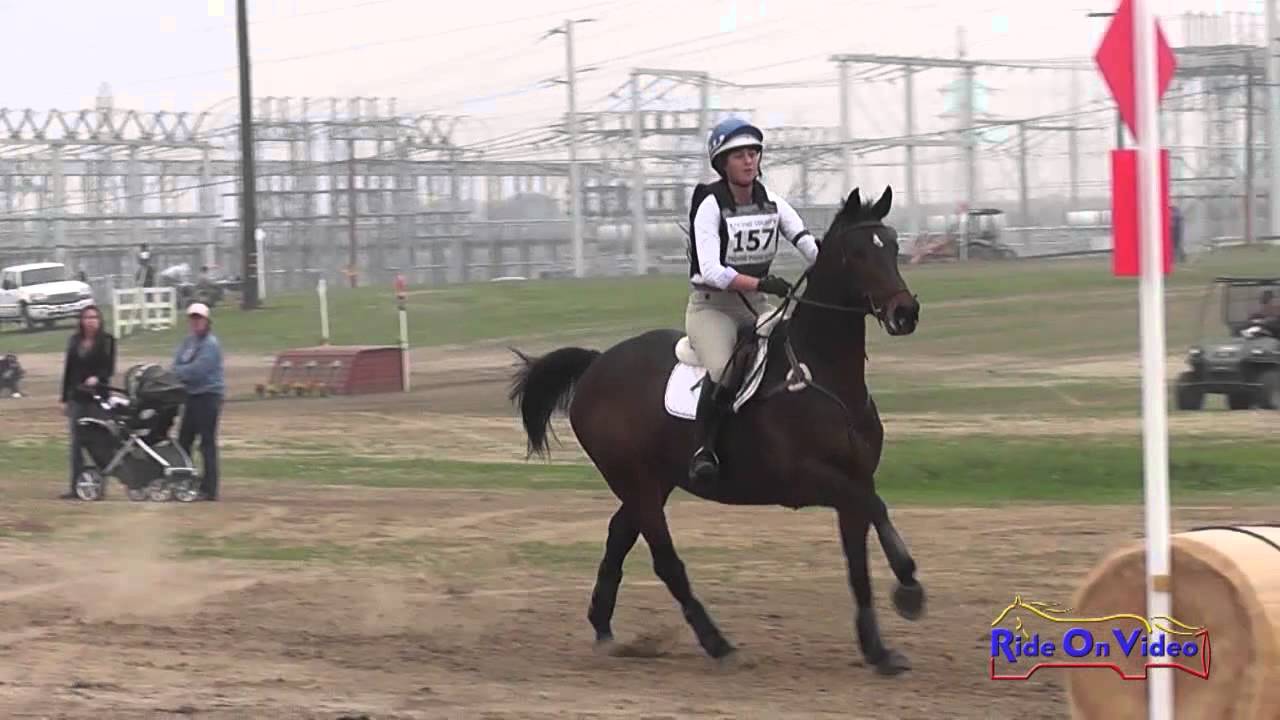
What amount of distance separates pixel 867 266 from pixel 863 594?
1713mm

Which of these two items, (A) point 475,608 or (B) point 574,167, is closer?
(A) point 475,608

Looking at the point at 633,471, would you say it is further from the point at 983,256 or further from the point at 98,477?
the point at 983,256

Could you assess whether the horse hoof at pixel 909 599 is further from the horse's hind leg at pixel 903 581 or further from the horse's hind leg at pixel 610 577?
the horse's hind leg at pixel 610 577

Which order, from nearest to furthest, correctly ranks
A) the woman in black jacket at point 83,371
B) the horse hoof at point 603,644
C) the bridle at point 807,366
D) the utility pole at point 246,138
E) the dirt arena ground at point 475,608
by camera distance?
the dirt arena ground at point 475,608 < the bridle at point 807,366 < the horse hoof at point 603,644 < the woman in black jacket at point 83,371 < the utility pole at point 246,138

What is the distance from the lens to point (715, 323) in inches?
392

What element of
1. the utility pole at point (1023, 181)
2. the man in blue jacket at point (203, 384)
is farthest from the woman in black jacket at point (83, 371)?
the utility pole at point (1023, 181)

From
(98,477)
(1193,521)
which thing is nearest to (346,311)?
(98,477)

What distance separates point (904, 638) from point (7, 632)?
5.40 metres

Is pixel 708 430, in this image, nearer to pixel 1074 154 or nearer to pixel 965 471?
pixel 965 471

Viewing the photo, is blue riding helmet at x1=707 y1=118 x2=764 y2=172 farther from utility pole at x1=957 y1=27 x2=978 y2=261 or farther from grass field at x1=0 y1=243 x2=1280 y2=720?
utility pole at x1=957 y1=27 x2=978 y2=261

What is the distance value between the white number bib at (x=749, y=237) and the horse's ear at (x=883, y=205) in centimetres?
58

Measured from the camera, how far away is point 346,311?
51750 mm

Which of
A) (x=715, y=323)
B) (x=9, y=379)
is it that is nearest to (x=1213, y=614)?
(x=715, y=323)

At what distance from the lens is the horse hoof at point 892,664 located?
9023mm
